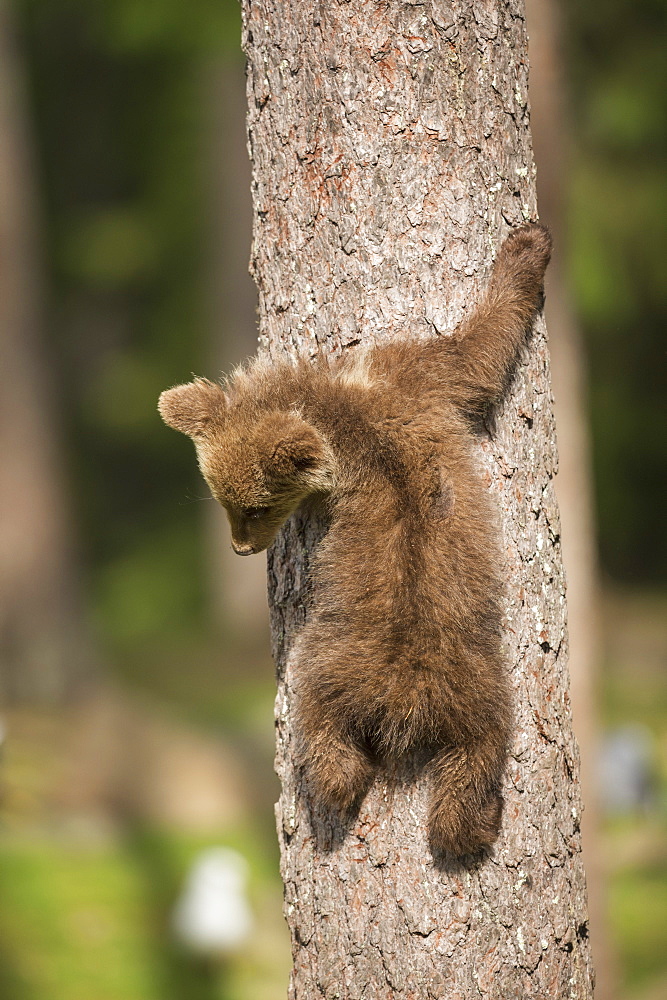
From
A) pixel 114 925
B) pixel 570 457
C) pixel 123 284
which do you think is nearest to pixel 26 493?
pixel 114 925

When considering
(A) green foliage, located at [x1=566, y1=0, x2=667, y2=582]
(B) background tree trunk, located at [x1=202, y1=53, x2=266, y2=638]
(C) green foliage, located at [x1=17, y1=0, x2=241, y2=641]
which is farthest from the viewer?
(C) green foliage, located at [x1=17, y1=0, x2=241, y2=641]

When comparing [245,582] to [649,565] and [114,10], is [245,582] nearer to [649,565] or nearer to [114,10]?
[649,565]

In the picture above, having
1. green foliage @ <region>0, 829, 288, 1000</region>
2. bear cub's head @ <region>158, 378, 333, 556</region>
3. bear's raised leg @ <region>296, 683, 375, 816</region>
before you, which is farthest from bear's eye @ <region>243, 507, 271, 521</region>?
green foliage @ <region>0, 829, 288, 1000</region>

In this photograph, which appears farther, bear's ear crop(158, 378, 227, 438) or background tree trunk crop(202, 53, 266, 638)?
background tree trunk crop(202, 53, 266, 638)

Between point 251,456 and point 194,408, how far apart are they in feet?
0.80

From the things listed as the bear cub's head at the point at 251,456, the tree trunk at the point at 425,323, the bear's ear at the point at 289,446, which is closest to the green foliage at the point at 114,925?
the tree trunk at the point at 425,323

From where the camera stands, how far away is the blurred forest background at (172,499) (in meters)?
6.44

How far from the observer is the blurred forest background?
644 cm

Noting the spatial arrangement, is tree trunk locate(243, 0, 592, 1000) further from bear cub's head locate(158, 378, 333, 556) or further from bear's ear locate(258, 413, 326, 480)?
bear's ear locate(258, 413, 326, 480)

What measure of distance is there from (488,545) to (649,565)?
45.9 ft

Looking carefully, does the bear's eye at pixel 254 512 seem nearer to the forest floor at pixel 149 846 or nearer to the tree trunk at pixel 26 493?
the forest floor at pixel 149 846

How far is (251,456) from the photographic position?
2.48 m

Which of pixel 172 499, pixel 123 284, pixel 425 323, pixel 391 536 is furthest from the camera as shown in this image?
pixel 172 499

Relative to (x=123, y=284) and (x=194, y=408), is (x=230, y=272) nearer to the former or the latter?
(x=123, y=284)
